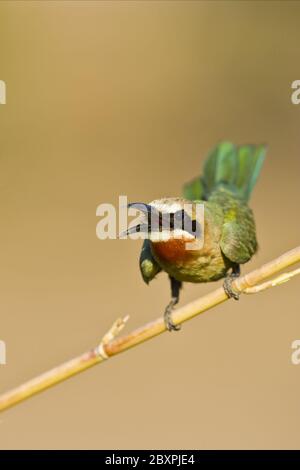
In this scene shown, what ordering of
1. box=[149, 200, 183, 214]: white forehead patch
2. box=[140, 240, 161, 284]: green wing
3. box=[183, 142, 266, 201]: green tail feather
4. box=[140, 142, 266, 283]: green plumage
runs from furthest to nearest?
box=[183, 142, 266, 201]: green tail feather < box=[140, 240, 161, 284]: green wing < box=[140, 142, 266, 283]: green plumage < box=[149, 200, 183, 214]: white forehead patch

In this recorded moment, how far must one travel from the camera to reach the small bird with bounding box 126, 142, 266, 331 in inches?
114

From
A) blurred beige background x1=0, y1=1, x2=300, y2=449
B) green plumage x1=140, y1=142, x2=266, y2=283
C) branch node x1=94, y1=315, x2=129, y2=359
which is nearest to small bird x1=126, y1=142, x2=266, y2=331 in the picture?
green plumage x1=140, y1=142, x2=266, y2=283

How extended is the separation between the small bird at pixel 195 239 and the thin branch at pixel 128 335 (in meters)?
0.09

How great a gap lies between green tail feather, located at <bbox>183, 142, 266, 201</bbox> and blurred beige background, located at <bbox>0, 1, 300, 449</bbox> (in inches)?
52.4

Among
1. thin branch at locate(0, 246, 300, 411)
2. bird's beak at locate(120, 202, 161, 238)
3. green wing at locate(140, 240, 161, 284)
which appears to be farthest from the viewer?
green wing at locate(140, 240, 161, 284)

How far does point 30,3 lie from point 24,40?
1.87 feet

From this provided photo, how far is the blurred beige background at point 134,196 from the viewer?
4746mm

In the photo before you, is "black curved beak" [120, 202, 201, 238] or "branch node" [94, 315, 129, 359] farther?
"black curved beak" [120, 202, 201, 238]

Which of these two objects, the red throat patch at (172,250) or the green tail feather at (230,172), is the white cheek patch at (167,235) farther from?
the green tail feather at (230,172)

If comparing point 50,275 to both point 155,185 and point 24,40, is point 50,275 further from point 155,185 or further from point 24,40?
point 24,40

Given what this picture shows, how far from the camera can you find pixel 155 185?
24.6 ft

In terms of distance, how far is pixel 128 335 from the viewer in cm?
231

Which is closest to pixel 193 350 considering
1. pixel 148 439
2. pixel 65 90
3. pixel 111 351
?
pixel 148 439

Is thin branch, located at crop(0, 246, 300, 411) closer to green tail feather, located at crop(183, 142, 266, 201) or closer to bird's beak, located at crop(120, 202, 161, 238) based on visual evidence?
bird's beak, located at crop(120, 202, 161, 238)
